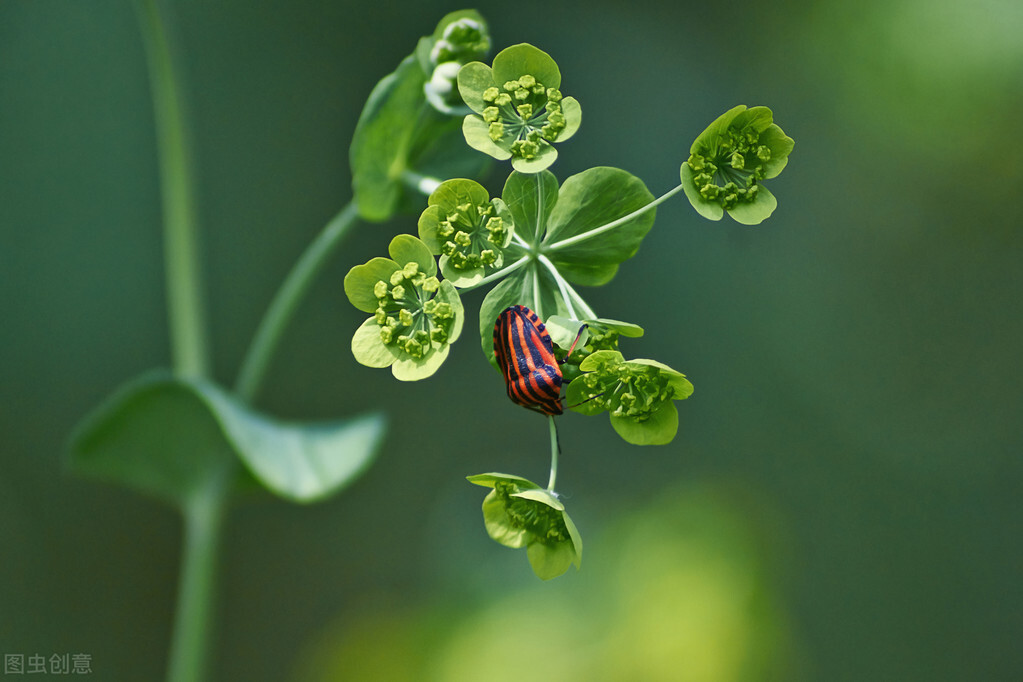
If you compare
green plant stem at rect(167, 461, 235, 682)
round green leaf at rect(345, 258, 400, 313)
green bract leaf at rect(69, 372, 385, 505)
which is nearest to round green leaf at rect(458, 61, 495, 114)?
round green leaf at rect(345, 258, 400, 313)

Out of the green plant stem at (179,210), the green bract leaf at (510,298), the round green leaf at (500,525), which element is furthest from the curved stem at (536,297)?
the green plant stem at (179,210)

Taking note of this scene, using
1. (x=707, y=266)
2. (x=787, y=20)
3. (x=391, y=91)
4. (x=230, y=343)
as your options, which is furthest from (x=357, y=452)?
(x=787, y=20)

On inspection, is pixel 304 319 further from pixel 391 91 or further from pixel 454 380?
pixel 391 91

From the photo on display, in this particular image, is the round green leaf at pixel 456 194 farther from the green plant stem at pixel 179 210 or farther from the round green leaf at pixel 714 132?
the green plant stem at pixel 179 210

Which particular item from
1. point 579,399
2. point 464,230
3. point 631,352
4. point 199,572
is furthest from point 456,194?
point 631,352

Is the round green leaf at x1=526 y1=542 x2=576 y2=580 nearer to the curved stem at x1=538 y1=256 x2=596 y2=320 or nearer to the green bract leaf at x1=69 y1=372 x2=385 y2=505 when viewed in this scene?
the curved stem at x1=538 y1=256 x2=596 y2=320

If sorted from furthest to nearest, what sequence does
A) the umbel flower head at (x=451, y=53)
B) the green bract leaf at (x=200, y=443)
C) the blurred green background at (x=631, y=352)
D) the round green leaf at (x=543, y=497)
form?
the blurred green background at (x=631, y=352) → the green bract leaf at (x=200, y=443) → the umbel flower head at (x=451, y=53) → the round green leaf at (x=543, y=497)

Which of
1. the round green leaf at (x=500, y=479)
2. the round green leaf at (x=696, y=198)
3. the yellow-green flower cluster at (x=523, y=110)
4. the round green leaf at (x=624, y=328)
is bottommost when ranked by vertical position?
the round green leaf at (x=500, y=479)
